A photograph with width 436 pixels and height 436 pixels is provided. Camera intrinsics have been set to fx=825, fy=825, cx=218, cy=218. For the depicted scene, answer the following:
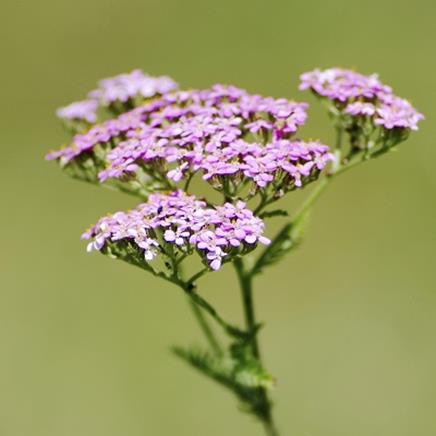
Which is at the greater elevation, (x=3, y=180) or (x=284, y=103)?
(x=3, y=180)

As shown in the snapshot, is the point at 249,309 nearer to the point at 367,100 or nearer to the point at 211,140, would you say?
the point at 211,140

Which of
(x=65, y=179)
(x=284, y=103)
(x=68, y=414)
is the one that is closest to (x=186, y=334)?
(x=68, y=414)

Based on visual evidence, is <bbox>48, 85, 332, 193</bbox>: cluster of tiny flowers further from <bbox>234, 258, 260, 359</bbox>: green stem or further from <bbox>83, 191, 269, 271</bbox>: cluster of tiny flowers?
<bbox>234, 258, 260, 359</bbox>: green stem

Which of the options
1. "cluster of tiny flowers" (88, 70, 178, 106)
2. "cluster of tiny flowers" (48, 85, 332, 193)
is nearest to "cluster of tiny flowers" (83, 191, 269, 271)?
"cluster of tiny flowers" (48, 85, 332, 193)

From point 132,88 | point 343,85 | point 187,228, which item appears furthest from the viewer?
point 132,88

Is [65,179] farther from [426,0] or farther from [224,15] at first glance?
[426,0]

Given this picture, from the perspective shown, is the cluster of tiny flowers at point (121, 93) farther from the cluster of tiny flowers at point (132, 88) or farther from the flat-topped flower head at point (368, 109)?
the flat-topped flower head at point (368, 109)

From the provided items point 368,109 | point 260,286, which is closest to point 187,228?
point 368,109

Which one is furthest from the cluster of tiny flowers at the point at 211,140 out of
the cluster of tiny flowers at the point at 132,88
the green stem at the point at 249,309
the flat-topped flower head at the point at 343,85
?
the green stem at the point at 249,309
